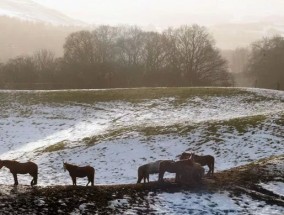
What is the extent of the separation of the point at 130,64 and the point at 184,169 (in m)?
76.1

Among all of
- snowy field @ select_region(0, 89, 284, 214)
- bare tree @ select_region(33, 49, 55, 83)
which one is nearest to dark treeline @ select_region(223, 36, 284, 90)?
bare tree @ select_region(33, 49, 55, 83)

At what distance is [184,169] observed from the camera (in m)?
17.8

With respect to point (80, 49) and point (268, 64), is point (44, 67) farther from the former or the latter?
point (268, 64)

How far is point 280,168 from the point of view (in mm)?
19922

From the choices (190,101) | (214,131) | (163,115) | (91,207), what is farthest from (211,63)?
(91,207)

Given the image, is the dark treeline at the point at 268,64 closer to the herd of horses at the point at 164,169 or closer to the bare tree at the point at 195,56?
the bare tree at the point at 195,56

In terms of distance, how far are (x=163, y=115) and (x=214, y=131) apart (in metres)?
10.3

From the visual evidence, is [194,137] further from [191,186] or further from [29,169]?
[29,169]

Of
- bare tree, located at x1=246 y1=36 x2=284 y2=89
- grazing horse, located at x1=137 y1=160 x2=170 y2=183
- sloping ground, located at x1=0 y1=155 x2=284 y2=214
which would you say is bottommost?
sloping ground, located at x1=0 y1=155 x2=284 y2=214

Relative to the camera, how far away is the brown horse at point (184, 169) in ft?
58.2

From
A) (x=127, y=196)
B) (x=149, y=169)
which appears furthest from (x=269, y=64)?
(x=127, y=196)

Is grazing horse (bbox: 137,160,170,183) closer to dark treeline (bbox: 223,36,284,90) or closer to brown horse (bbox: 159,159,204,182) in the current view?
brown horse (bbox: 159,159,204,182)

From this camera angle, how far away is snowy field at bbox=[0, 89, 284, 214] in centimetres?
1623

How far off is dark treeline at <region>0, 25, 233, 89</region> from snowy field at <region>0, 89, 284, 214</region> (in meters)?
36.6
